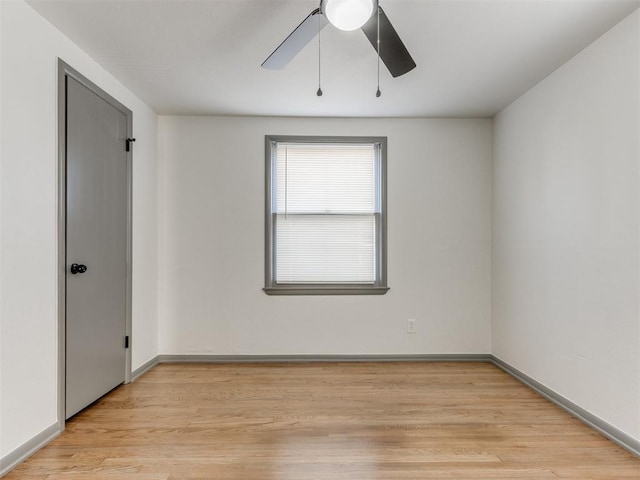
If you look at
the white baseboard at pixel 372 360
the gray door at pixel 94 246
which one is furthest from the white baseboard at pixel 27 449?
the gray door at pixel 94 246

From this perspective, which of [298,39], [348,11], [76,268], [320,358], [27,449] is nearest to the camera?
[348,11]

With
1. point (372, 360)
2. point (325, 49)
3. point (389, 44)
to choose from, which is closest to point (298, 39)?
point (389, 44)

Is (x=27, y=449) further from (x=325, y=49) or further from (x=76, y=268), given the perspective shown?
(x=325, y=49)

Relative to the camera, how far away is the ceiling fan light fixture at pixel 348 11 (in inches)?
61.6

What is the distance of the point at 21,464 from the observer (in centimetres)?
198

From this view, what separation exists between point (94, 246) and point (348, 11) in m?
2.26

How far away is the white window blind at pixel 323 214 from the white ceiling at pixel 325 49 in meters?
0.51

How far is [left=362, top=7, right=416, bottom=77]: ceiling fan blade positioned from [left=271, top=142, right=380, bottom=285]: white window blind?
1702 mm

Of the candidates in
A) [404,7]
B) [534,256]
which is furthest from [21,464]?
[534,256]

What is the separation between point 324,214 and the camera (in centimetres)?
378

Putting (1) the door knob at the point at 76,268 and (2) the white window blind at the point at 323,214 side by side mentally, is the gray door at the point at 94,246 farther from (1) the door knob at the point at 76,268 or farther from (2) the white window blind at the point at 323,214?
(2) the white window blind at the point at 323,214

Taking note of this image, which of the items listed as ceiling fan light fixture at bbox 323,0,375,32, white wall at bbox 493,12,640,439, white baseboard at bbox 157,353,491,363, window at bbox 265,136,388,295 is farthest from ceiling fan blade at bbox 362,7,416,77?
white baseboard at bbox 157,353,491,363

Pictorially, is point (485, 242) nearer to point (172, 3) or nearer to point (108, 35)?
point (172, 3)

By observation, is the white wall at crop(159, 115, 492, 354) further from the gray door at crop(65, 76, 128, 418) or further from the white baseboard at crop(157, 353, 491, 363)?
the gray door at crop(65, 76, 128, 418)
